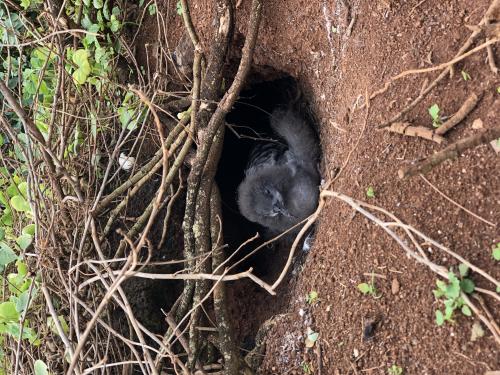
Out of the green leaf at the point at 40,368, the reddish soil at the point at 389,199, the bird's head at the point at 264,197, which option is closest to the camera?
the reddish soil at the point at 389,199

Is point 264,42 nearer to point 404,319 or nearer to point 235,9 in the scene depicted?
point 235,9

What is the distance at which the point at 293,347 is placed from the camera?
97.0 inches

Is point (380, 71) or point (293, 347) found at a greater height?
point (380, 71)

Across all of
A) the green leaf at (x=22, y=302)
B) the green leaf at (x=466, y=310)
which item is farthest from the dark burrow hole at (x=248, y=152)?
the green leaf at (x=466, y=310)

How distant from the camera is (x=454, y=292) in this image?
5.90 ft

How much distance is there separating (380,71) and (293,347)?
1434mm

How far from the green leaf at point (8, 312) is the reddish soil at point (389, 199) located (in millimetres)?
1474

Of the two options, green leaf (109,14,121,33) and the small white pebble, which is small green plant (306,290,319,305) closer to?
the small white pebble

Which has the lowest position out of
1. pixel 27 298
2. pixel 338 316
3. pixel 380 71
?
pixel 27 298

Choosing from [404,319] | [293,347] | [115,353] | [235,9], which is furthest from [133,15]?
[404,319]

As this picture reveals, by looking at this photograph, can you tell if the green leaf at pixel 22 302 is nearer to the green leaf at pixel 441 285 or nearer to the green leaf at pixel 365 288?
the green leaf at pixel 365 288

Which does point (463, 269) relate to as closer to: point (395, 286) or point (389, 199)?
point (395, 286)

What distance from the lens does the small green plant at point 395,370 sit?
6.48ft

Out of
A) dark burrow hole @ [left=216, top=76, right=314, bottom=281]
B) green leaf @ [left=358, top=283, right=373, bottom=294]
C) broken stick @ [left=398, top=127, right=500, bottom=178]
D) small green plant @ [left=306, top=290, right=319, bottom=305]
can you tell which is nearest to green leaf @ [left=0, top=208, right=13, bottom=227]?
dark burrow hole @ [left=216, top=76, right=314, bottom=281]
